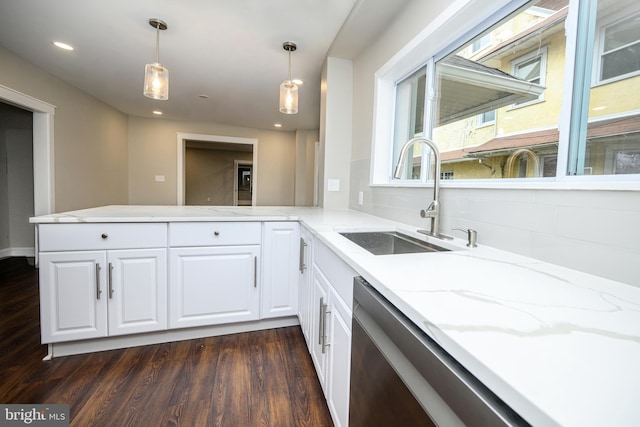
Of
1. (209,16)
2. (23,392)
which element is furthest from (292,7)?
(23,392)

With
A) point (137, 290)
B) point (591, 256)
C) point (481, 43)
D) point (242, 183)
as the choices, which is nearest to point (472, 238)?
point (591, 256)

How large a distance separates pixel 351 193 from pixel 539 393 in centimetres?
225

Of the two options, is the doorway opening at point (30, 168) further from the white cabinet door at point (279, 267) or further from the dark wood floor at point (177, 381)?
the white cabinet door at point (279, 267)

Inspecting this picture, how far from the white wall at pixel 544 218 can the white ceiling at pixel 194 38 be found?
627mm

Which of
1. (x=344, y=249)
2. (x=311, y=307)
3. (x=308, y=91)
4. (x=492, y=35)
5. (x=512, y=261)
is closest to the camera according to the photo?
(x=512, y=261)

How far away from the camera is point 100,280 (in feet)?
5.46

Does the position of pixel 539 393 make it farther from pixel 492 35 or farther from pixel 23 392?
pixel 23 392

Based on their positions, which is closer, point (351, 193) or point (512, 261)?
point (512, 261)

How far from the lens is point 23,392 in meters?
1.38

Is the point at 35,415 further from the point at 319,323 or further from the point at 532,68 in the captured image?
the point at 532,68

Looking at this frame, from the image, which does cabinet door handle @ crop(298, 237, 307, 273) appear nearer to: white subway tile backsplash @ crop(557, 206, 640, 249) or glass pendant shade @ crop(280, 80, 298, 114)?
glass pendant shade @ crop(280, 80, 298, 114)

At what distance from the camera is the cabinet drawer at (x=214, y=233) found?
178 centimetres

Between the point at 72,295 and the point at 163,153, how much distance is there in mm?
4337

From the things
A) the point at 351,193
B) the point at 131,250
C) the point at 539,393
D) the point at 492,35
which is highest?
the point at 492,35
